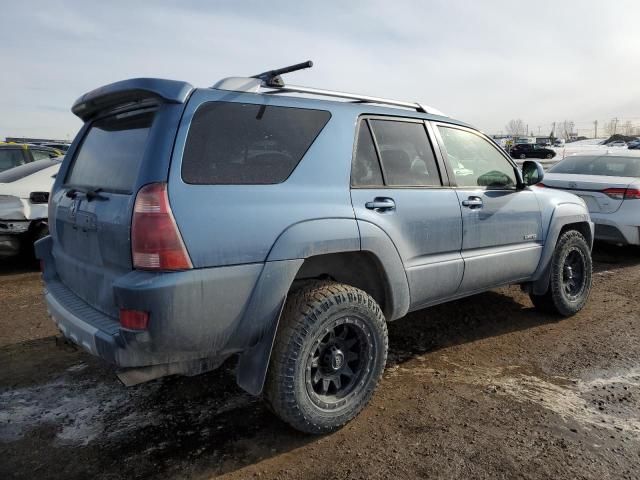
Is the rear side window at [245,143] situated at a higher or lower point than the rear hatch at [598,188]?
higher

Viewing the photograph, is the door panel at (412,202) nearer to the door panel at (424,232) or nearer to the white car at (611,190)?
the door panel at (424,232)

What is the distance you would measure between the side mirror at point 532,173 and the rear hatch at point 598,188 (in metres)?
3.12

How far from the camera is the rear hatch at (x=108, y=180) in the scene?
225 centimetres

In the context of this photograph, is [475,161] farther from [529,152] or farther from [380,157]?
[529,152]

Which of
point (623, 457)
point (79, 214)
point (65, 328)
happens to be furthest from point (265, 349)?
point (623, 457)

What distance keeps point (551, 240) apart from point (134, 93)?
11.7 feet

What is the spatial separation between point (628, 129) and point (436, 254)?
5415 inches

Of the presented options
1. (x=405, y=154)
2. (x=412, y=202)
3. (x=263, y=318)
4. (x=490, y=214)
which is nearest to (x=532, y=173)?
(x=490, y=214)

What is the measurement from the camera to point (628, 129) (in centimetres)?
11656

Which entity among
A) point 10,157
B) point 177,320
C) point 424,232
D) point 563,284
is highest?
point 10,157

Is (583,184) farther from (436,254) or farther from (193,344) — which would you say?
(193,344)

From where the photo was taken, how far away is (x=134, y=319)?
2.12 meters

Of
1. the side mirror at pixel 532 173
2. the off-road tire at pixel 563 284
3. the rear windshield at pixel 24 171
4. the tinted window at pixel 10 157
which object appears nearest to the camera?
the side mirror at pixel 532 173

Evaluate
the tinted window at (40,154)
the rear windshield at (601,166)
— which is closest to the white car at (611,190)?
the rear windshield at (601,166)
